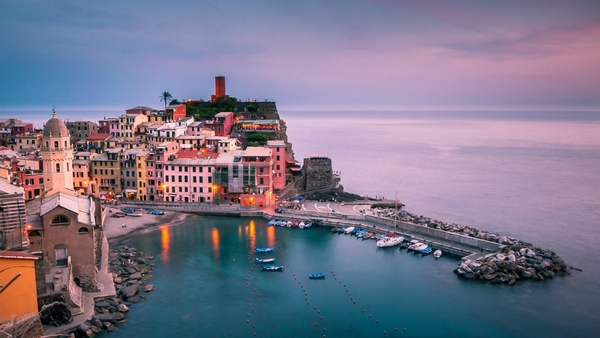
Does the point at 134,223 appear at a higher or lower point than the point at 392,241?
higher

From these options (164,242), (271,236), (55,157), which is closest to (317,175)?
(271,236)

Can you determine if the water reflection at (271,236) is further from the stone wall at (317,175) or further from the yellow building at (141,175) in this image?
the yellow building at (141,175)

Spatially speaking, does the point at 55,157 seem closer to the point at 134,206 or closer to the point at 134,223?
the point at 134,223

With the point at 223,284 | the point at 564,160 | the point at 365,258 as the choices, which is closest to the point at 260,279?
the point at 223,284

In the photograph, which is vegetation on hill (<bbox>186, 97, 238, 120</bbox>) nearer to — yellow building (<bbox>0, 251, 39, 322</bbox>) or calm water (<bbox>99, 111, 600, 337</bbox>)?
calm water (<bbox>99, 111, 600, 337</bbox>)

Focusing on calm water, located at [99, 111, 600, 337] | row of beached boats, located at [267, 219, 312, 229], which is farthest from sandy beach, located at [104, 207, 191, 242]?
row of beached boats, located at [267, 219, 312, 229]

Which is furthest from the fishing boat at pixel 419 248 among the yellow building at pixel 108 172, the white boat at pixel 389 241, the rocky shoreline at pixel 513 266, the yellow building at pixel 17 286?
the yellow building at pixel 108 172
